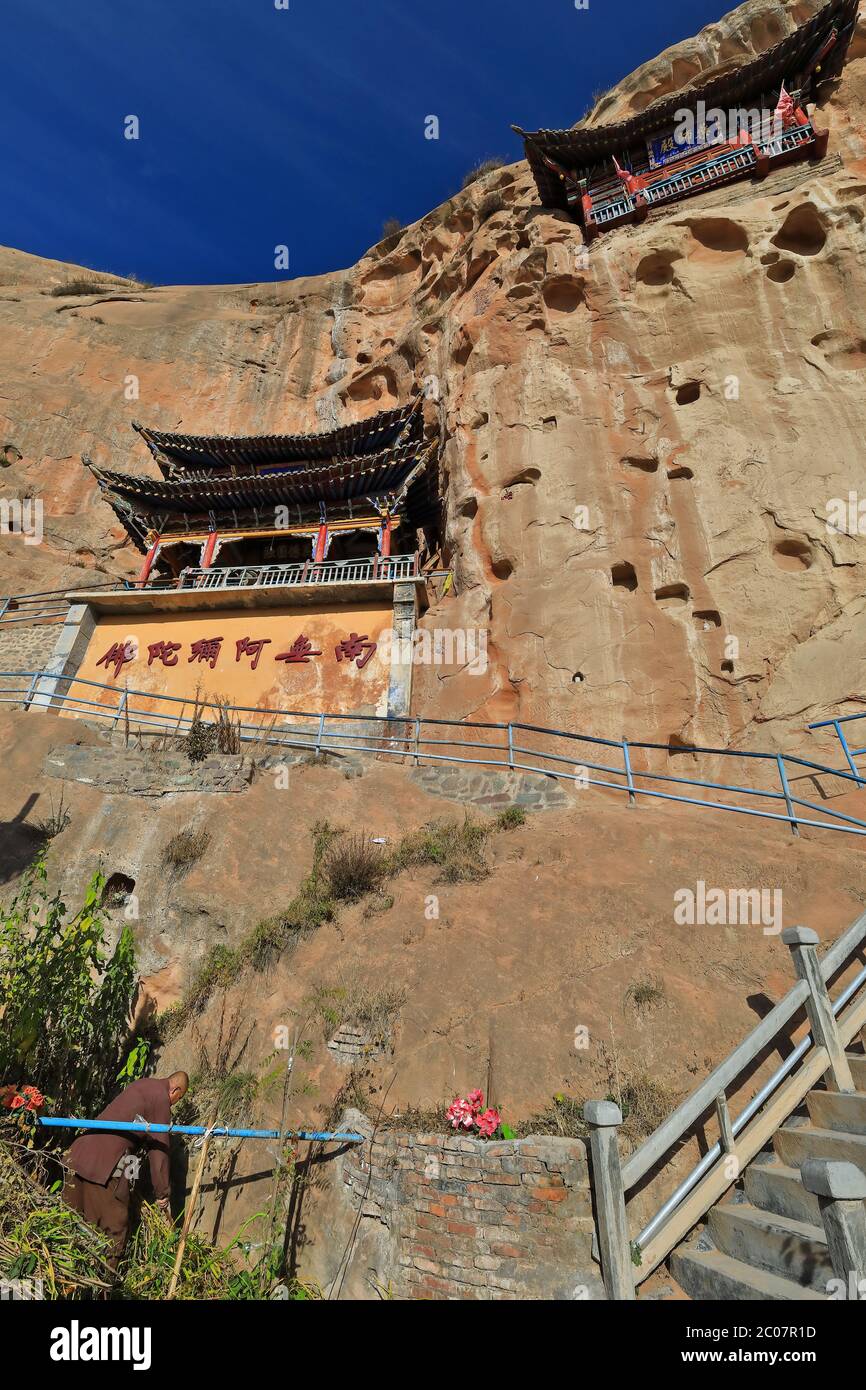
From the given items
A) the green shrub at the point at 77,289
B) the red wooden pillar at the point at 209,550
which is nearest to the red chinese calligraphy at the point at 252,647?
the red wooden pillar at the point at 209,550

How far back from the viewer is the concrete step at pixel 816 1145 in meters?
3.65

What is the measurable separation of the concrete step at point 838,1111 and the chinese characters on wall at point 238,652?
12421 mm

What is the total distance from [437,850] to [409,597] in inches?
351

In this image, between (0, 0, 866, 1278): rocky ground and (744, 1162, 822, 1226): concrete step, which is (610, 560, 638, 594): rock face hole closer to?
(0, 0, 866, 1278): rocky ground

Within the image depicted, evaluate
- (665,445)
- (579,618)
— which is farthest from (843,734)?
(665,445)

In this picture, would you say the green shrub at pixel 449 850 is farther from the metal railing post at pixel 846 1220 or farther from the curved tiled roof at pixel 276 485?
the curved tiled roof at pixel 276 485

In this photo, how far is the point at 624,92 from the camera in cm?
2098

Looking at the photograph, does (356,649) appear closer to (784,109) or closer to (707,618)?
(707,618)

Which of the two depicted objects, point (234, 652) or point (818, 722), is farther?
point (234, 652)

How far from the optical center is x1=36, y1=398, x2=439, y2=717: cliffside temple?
15883 millimetres

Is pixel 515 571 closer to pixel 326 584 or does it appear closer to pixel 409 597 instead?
pixel 409 597

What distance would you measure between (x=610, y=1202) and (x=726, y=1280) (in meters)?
0.61

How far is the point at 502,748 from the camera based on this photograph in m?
→ 9.85
